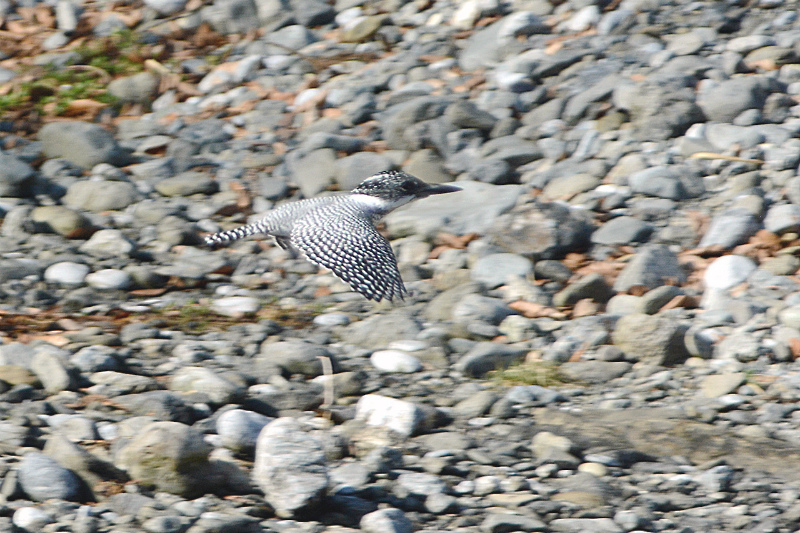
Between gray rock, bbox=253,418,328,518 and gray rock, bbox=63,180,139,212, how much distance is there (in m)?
3.43

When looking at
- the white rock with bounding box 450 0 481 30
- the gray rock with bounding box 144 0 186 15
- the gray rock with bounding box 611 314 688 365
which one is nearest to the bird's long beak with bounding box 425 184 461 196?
the gray rock with bounding box 611 314 688 365

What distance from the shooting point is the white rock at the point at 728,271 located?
184 inches

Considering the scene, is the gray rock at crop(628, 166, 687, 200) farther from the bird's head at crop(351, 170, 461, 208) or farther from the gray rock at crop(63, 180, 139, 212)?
the gray rock at crop(63, 180, 139, 212)

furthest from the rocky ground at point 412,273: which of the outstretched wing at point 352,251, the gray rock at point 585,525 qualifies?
the outstretched wing at point 352,251

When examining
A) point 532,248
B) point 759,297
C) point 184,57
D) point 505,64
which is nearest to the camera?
point 759,297

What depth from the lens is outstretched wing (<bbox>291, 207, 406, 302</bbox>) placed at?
4.20m

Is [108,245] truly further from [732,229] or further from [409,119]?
[732,229]

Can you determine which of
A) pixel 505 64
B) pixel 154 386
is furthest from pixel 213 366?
pixel 505 64

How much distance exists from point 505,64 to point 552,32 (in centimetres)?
50

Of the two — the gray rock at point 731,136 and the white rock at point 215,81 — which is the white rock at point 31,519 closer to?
the gray rock at point 731,136

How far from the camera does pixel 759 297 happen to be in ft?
14.9

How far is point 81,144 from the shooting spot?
6.64 metres

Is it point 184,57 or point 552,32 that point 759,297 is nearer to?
point 552,32

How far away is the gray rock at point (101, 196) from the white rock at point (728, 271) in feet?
10.9
